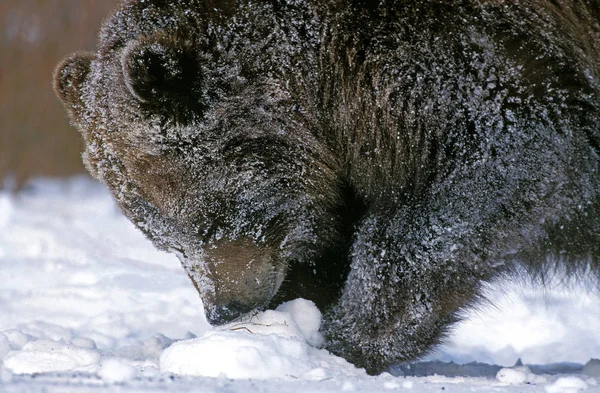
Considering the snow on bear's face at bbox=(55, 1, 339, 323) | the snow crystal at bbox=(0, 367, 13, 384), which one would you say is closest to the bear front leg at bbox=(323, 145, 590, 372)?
the snow on bear's face at bbox=(55, 1, 339, 323)

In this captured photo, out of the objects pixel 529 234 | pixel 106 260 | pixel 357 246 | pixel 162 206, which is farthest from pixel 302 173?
pixel 106 260

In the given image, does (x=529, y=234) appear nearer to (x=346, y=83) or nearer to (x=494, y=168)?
(x=494, y=168)

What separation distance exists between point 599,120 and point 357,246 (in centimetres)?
102

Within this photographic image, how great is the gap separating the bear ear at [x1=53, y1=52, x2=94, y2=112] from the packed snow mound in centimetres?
121

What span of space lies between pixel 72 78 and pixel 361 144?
4.15 feet

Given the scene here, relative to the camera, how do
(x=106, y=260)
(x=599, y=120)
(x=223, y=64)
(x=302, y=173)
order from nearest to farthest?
(x=599, y=120), (x=223, y=64), (x=302, y=173), (x=106, y=260)

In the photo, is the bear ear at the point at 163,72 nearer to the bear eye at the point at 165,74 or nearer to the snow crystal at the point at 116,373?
the bear eye at the point at 165,74

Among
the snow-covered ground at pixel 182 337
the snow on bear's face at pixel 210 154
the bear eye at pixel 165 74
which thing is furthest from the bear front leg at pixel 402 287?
the bear eye at pixel 165 74

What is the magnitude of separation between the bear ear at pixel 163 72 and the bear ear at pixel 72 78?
56cm

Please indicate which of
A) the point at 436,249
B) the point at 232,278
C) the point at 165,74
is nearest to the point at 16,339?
the point at 232,278

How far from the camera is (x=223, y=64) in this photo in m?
3.05

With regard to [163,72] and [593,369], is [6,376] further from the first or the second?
[593,369]

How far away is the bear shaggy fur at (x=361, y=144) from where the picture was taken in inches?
113

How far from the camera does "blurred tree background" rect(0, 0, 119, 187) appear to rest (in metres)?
8.33
